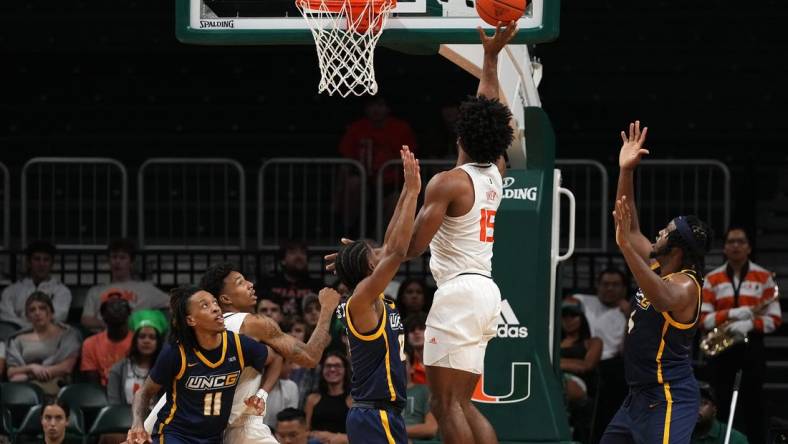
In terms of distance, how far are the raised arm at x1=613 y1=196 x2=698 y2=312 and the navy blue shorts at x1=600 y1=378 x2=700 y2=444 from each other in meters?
0.45

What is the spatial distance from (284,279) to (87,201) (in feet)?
11.0

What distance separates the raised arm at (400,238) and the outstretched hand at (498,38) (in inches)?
38.1

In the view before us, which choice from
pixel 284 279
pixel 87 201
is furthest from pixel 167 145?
pixel 284 279

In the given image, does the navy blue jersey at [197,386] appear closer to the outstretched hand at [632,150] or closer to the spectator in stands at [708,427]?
the outstretched hand at [632,150]

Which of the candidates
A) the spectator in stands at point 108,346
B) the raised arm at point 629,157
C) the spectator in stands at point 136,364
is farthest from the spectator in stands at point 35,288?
the raised arm at point 629,157

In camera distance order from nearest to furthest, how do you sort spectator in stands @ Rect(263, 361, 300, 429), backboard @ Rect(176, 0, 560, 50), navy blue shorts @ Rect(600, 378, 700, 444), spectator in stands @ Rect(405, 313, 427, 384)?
navy blue shorts @ Rect(600, 378, 700, 444) → backboard @ Rect(176, 0, 560, 50) → spectator in stands @ Rect(263, 361, 300, 429) → spectator in stands @ Rect(405, 313, 427, 384)

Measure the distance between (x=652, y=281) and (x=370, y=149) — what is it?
255 inches

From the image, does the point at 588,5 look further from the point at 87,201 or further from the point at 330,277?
the point at 87,201

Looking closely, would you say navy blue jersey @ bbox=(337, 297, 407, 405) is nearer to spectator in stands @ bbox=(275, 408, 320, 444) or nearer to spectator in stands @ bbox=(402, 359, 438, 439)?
spectator in stands @ bbox=(275, 408, 320, 444)

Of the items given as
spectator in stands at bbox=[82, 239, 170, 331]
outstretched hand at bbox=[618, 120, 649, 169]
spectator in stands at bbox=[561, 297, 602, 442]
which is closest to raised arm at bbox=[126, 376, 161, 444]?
outstretched hand at bbox=[618, 120, 649, 169]

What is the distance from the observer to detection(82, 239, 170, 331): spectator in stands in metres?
11.9

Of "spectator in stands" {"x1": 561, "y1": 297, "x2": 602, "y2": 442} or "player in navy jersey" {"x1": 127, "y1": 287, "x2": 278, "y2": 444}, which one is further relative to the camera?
"spectator in stands" {"x1": 561, "y1": 297, "x2": 602, "y2": 442}

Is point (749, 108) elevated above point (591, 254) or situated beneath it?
elevated above

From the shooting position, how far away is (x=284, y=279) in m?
11.9
